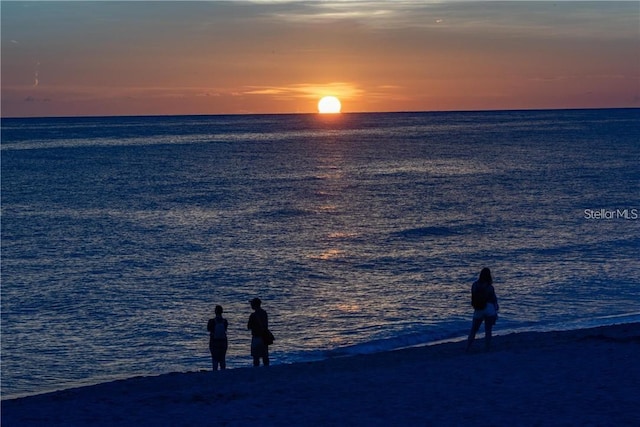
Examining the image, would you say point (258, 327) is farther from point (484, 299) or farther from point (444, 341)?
point (444, 341)

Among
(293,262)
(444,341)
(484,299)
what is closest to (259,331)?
(484,299)

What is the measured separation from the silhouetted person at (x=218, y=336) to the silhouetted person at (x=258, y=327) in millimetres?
671

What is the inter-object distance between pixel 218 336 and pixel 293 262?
1775cm

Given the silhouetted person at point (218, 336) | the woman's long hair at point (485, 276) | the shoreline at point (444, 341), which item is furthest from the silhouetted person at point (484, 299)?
the silhouetted person at point (218, 336)

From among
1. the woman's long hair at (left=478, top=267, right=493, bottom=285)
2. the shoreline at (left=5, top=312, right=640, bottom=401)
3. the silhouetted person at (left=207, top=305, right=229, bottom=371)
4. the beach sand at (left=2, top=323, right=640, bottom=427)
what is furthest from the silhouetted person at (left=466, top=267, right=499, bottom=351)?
the silhouetted person at (left=207, top=305, right=229, bottom=371)

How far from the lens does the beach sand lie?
11781 millimetres

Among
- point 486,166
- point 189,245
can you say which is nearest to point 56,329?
point 189,245

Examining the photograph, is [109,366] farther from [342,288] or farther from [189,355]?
[342,288]

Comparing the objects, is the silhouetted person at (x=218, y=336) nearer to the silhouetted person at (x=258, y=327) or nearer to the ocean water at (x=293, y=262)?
the silhouetted person at (x=258, y=327)

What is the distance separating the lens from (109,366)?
2016 cm

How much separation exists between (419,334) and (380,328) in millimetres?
1219

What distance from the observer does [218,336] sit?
55.7 feet

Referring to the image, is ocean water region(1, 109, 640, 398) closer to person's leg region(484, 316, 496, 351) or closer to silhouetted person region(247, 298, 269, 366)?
silhouetted person region(247, 298, 269, 366)

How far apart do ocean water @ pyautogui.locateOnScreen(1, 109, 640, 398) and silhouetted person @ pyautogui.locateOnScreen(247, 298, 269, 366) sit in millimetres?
2886
